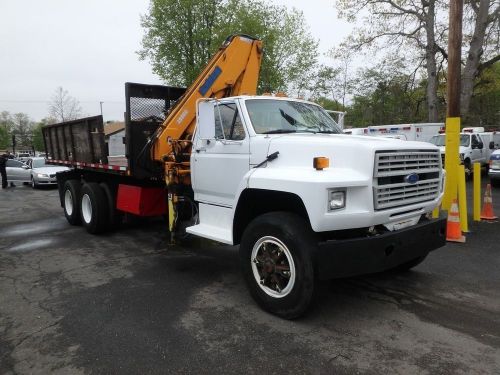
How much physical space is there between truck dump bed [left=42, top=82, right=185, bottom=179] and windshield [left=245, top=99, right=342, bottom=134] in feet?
7.92

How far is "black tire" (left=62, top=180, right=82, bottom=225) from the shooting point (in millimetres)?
8750

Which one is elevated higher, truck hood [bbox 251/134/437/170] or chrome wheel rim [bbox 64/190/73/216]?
truck hood [bbox 251/134/437/170]

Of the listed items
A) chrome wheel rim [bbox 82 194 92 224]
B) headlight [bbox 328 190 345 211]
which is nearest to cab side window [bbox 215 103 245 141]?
headlight [bbox 328 190 345 211]

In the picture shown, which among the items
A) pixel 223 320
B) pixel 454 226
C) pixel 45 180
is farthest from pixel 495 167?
pixel 45 180

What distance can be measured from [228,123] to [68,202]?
5746 mm

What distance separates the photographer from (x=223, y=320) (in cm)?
405

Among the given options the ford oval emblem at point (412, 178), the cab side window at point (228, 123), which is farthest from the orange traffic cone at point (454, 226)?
the cab side window at point (228, 123)

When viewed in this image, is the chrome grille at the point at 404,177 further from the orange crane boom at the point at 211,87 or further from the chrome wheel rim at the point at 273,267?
the orange crane boom at the point at 211,87

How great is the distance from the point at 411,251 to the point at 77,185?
23.6 ft

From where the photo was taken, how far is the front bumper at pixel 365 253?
3.58m

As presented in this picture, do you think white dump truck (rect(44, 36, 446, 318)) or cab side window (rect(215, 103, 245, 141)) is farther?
cab side window (rect(215, 103, 245, 141))

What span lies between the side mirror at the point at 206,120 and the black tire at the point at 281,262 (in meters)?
1.30

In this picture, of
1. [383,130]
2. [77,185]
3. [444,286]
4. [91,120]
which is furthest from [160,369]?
[383,130]

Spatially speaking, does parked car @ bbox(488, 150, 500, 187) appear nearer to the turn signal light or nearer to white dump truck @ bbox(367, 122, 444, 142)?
white dump truck @ bbox(367, 122, 444, 142)
